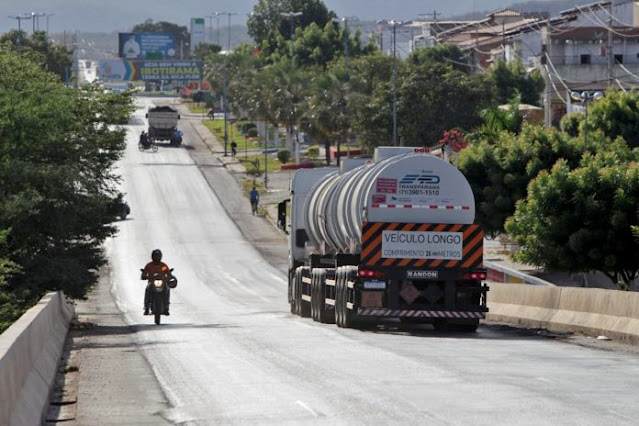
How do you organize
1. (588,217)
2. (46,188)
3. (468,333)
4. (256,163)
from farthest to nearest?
(256,163) → (588,217) → (46,188) → (468,333)

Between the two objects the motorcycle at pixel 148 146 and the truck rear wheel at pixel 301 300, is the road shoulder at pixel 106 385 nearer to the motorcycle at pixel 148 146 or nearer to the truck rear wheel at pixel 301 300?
the truck rear wheel at pixel 301 300

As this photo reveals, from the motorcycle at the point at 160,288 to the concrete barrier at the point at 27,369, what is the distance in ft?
32.6

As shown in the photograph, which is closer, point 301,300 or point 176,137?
point 301,300

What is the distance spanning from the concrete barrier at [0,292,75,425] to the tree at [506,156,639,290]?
27024mm

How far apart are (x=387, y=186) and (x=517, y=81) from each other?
3971 inches

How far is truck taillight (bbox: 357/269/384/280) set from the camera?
29203 mm

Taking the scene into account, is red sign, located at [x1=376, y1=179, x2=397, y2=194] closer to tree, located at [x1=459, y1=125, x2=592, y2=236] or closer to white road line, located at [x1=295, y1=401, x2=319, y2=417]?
white road line, located at [x1=295, y1=401, x2=319, y2=417]

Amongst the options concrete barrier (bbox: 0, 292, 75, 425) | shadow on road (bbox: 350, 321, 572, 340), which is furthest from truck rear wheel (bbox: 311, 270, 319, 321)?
concrete barrier (bbox: 0, 292, 75, 425)

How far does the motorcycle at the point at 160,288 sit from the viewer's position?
32.6m

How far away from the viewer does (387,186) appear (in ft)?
95.6

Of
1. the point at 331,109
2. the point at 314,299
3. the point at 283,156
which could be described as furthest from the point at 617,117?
the point at 314,299

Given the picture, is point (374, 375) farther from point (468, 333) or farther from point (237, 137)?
point (237, 137)

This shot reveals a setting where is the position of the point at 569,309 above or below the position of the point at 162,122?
below

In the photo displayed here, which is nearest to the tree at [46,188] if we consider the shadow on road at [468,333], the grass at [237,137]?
the shadow on road at [468,333]
